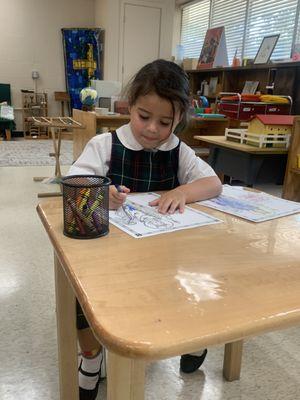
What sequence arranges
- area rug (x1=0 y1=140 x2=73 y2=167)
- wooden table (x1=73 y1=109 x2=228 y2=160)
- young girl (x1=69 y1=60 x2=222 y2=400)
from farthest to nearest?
area rug (x1=0 y1=140 x2=73 y2=167) < wooden table (x1=73 y1=109 x2=228 y2=160) < young girl (x1=69 y1=60 x2=222 y2=400)

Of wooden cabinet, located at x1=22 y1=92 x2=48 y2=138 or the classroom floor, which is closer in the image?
the classroom floor

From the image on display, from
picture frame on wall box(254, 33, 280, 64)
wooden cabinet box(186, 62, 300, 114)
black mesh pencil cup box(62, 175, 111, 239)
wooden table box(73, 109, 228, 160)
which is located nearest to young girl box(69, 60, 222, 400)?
black mesh pencil cup box(62, 175, 111, 239)

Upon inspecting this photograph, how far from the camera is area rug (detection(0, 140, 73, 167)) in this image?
4367mm

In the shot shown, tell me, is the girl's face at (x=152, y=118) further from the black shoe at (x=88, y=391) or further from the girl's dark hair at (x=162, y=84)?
the black shoe at (x=88, y=391)

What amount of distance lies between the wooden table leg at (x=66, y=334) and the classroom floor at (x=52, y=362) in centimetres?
22

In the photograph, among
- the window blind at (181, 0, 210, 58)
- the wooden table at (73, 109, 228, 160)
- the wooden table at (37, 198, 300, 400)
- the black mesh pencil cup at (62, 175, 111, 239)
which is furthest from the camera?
the window blind at (181, 0, 210, 58)

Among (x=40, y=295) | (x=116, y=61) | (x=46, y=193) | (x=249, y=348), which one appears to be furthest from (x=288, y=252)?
(x=116, y=61)

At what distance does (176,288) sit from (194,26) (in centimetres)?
611

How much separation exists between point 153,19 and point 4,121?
9.92ft

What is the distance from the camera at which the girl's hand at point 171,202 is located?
79cm

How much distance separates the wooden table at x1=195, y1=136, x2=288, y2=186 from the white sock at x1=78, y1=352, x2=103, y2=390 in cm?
120

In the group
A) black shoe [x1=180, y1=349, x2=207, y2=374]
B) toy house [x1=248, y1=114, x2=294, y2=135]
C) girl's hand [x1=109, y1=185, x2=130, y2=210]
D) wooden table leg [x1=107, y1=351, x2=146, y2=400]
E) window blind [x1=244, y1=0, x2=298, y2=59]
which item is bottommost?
black shoe [x1=180, y1=349, x2=207, y2=374]

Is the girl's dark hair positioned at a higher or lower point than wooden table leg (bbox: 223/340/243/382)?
higher

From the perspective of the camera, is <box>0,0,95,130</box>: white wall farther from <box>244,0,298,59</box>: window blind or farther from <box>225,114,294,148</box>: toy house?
<box>225,114,294,148</box>: toy house
